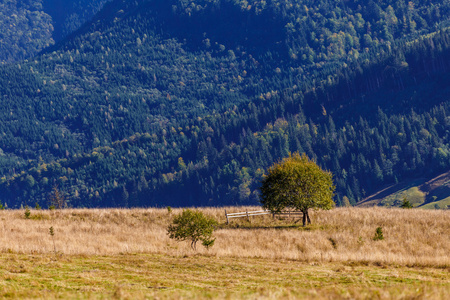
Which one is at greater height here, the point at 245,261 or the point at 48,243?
the point at 48,243

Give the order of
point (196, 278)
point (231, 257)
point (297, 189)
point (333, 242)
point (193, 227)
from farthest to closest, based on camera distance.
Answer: point (297, 189) → point (333, 242) → point (193, 227) → point (231, 257) → point (196, 278)

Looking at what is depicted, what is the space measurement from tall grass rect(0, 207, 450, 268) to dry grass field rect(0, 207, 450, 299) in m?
0.10

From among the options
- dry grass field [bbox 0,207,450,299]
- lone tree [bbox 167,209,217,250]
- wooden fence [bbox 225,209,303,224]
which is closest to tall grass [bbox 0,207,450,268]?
dry grass field [bbox 0,207,450,299]

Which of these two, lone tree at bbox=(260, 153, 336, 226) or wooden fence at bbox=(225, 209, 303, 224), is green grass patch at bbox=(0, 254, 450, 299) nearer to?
lone tree at bbox=(260, 153, 336, 226)

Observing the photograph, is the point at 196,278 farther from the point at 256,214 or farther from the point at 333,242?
the point at 256,214

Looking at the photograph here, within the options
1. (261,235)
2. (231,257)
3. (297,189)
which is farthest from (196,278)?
(297,189)

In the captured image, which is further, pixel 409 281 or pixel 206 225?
pixel 206 225

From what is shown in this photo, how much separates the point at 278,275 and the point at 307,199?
3104cm

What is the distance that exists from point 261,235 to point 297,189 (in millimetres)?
10163

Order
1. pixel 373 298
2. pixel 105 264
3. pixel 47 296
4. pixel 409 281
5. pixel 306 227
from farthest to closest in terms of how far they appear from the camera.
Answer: pixel 306 227 < pixel 105 264 < pixel 409 281 < pixel 47 296 < pixel 373 298

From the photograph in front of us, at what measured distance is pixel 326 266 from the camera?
34812 mm

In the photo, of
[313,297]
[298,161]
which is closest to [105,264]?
[313,297]

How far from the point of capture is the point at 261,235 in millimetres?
53438

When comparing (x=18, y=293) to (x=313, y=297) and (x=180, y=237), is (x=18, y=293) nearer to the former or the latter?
(x=313, y=297)
